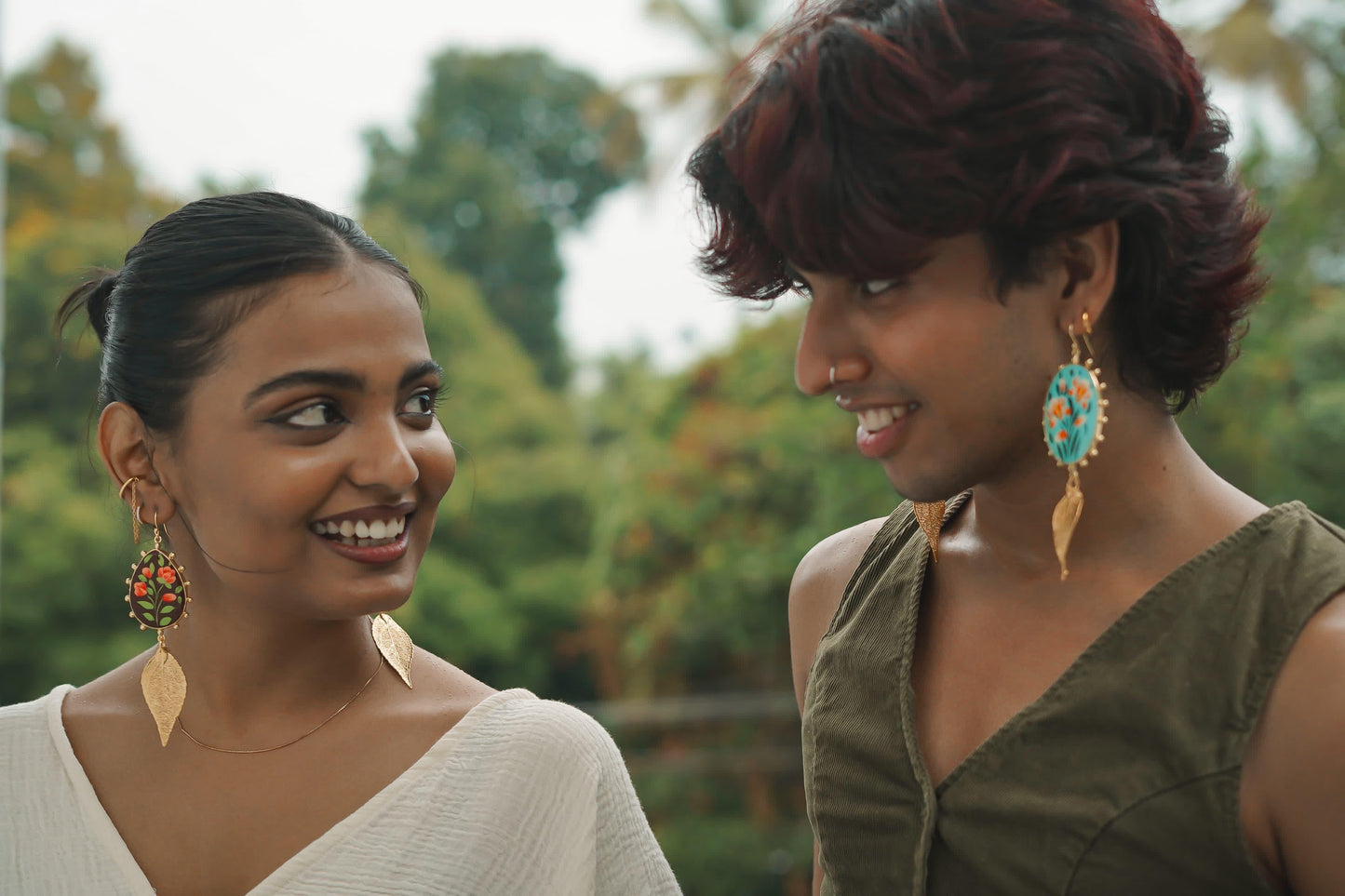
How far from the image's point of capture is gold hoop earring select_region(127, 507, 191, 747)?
6.80 feet

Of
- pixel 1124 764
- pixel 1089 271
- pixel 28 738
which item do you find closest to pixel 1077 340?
pixel 1089 271

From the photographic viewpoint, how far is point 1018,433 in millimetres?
1675

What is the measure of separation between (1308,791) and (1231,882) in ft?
0.47

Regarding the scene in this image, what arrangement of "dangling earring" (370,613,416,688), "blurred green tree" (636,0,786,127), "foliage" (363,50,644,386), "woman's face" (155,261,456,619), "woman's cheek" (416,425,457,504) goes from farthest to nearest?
"foliage" (363,50,644,386) → "blurred green tree" (636,0,786,127) → "dangling earring" (370,613,416,688) → "woman's cheek" (416,425,457,504) → "woman's face" (155,261,456,619)

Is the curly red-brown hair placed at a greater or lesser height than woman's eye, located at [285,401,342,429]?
greater

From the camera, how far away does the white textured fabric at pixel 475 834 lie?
193 centimetres

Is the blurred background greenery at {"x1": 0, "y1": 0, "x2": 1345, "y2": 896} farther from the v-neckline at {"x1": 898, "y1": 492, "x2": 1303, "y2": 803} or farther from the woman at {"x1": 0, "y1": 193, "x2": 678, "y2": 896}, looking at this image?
the v-neckline at {"x1": 898, "y1": 492, "x2": 1303, "y2": 803}

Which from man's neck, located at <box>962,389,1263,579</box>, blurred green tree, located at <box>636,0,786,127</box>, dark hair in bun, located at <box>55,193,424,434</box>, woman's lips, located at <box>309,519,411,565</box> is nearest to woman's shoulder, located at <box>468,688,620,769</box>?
woman's lips, located at <box>309,519,411,565</box>

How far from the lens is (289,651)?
6.79 ft

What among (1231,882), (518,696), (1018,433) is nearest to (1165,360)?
(1018,433)

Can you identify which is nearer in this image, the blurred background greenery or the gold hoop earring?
the gold hoop earring

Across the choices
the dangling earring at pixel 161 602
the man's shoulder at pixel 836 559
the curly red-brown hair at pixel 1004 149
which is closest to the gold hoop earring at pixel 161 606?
the dangling earring at pixel 161 602

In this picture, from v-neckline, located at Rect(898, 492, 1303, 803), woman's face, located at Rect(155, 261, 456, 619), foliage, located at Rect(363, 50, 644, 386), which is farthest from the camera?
foliage, located at Rect(363, 50, 644, 386)

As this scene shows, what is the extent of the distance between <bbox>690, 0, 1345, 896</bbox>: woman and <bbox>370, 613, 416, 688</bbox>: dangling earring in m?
0.74
